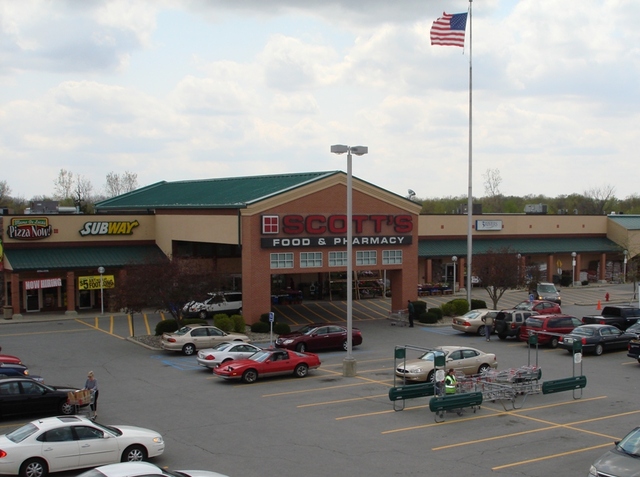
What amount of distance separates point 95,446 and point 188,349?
17621 millimetres

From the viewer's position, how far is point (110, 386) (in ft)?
87.0

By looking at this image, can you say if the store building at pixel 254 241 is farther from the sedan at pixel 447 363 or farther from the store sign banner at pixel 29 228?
the sedan at pixel 447 363

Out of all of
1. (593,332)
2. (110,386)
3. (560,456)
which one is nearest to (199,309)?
(110,386)

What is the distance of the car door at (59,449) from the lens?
15.8 meters

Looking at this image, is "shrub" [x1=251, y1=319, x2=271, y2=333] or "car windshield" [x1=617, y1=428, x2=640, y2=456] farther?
"shrub" [x1=251, y1=319, x2=271, y2=333]

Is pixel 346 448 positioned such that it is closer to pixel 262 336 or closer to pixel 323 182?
pixel 262 336

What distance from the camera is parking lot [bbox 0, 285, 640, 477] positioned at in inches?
677

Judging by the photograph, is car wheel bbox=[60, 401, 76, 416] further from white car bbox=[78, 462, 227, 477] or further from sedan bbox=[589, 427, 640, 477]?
sedan bbox=[589, 427, 640, 477]

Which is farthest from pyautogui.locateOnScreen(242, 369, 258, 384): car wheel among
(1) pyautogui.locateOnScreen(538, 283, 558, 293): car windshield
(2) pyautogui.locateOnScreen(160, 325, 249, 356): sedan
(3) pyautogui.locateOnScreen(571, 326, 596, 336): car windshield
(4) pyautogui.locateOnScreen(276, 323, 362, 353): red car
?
(1) pyautogui.locateOnScreen(538, 283, 558, 293): car windshield

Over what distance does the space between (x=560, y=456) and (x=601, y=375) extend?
12.4 meters

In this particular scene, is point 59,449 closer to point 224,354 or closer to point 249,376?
point 249,376

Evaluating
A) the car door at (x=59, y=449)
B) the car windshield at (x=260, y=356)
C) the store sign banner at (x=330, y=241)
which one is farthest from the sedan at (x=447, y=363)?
the store sign banner at (x=330, y=241)

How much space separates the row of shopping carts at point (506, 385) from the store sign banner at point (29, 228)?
34.4 meters

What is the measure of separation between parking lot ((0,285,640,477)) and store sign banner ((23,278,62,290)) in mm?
11826
